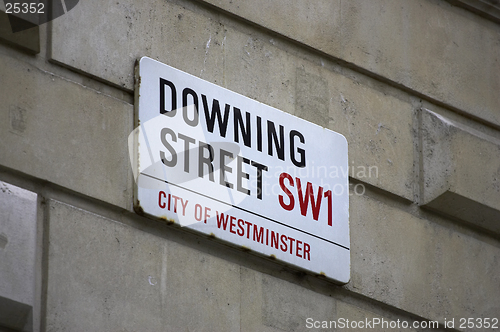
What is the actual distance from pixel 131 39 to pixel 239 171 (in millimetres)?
804

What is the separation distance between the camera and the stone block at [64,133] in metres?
4.53

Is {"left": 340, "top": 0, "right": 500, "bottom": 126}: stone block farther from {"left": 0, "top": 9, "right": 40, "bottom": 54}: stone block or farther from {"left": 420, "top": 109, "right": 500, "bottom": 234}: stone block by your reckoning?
{"left": 0, "top": 9, "right": 40, "bottom": 54}: stone block

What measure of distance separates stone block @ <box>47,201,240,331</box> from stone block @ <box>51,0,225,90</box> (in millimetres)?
720

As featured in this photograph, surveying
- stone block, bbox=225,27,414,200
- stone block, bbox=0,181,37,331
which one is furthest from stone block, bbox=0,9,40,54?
stone block, bbox=225,27,414,200

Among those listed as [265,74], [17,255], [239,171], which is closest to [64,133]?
[17,255]

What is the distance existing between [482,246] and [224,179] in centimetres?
179

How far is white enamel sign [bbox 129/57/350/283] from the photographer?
16.0 feet

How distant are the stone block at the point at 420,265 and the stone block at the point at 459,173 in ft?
0.42

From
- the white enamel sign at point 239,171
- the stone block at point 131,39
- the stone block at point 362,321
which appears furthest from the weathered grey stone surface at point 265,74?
the stone block at point 362,321

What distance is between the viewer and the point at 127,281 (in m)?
4.64

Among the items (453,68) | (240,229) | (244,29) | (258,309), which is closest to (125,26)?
(244,29)

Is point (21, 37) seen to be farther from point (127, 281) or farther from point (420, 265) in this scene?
point (420, 265)

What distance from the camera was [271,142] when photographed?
17.4 feet

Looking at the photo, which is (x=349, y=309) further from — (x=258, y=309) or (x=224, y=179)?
(x=224, y=179)
